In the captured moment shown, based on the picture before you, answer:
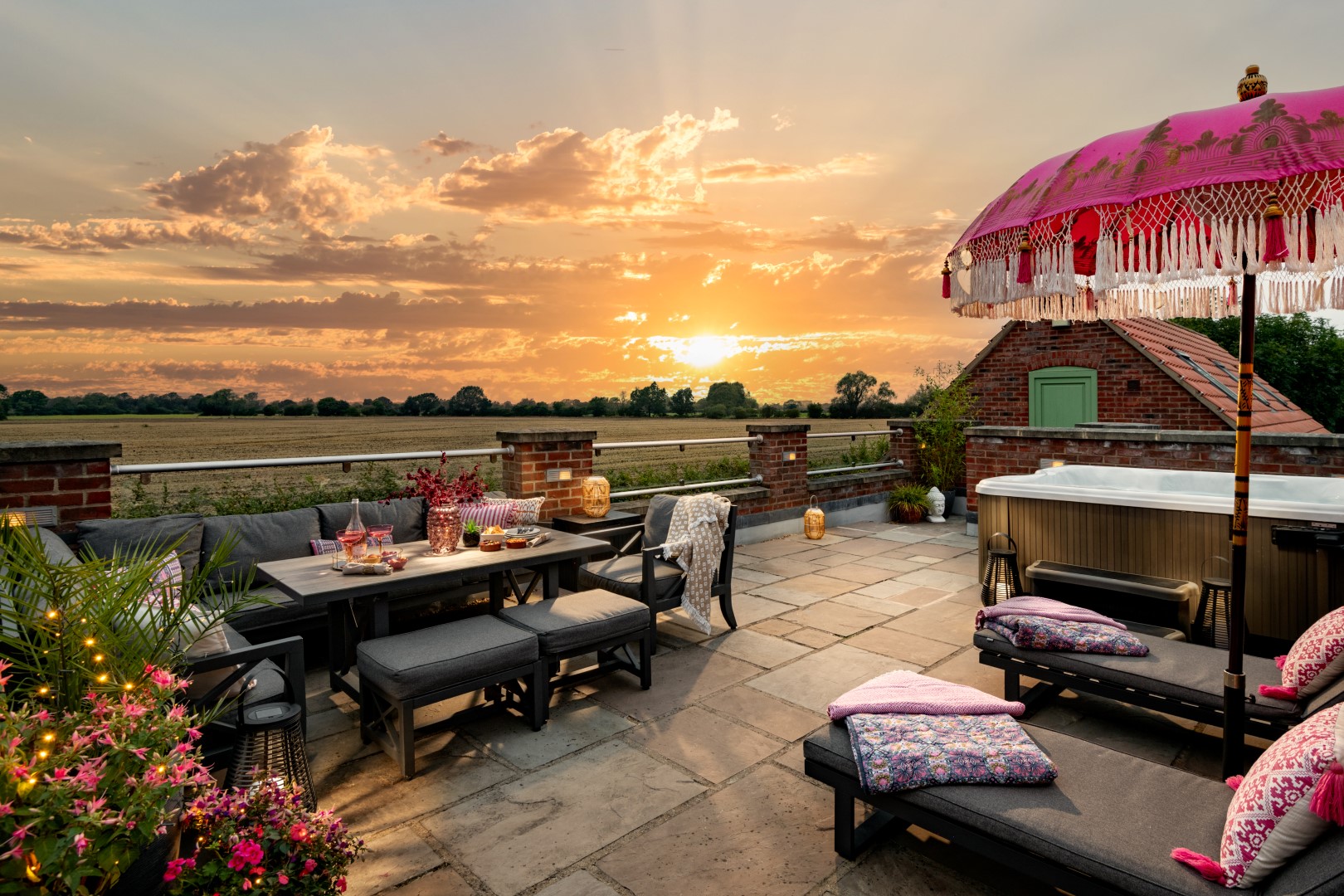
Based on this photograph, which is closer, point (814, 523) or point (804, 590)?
point (804, 590)

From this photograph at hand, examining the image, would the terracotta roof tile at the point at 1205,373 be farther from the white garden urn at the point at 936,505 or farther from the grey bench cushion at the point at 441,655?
the grey bench cushion at the point at 441,655

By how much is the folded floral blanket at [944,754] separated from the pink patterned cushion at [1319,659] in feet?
3.70

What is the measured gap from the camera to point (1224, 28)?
5.20 meters

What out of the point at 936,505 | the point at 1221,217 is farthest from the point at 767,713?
the point at 936,505

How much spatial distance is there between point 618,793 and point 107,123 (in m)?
6.48

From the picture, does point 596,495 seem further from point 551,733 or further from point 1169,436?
point 1169,436

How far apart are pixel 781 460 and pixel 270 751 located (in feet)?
19.8

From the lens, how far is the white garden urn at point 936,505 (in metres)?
8.42

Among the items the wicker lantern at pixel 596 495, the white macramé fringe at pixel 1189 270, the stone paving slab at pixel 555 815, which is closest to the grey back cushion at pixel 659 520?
the wicker lantern at pixel 596 495

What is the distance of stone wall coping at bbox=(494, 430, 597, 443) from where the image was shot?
5.24 meters

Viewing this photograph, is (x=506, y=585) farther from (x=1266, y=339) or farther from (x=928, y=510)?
(x=1266, y=339)

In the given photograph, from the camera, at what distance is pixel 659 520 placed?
4.43m

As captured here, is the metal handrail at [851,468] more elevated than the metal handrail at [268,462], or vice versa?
the metal handrail at [268,462]

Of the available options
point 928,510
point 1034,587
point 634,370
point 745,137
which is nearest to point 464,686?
point 1034,587
